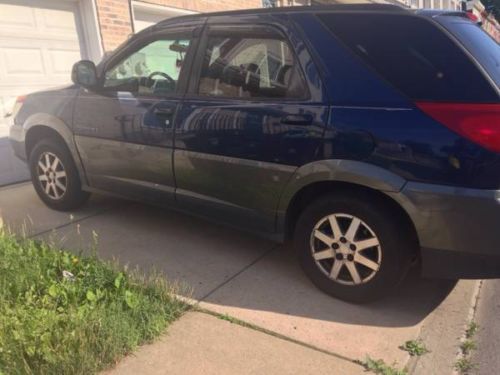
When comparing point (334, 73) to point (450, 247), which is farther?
point (334, 73)

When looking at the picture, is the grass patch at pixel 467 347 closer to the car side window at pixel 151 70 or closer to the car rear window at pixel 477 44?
the car rear window at pixel 477 44

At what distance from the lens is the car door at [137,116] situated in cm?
373

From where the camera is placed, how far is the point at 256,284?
135 inches

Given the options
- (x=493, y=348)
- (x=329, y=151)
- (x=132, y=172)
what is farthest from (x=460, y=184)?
(x=132, y=172)

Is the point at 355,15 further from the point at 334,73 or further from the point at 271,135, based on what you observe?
the point at 271,135

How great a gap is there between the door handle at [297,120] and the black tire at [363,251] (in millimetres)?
489

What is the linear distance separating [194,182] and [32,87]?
396 cm

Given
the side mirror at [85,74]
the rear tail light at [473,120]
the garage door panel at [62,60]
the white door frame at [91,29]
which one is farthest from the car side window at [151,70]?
the white door frame at [91,29]

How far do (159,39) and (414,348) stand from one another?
116 inches

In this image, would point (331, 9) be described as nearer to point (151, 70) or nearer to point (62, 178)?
point (151, 70)

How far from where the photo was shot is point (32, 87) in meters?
6.45

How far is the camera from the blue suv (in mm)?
2605

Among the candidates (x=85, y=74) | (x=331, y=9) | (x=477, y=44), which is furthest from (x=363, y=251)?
(x=85, y=74)


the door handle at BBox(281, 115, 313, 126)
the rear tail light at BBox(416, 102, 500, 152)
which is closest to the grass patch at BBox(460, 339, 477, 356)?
the rear tail light at BBox(416, 102, 500, 152)
